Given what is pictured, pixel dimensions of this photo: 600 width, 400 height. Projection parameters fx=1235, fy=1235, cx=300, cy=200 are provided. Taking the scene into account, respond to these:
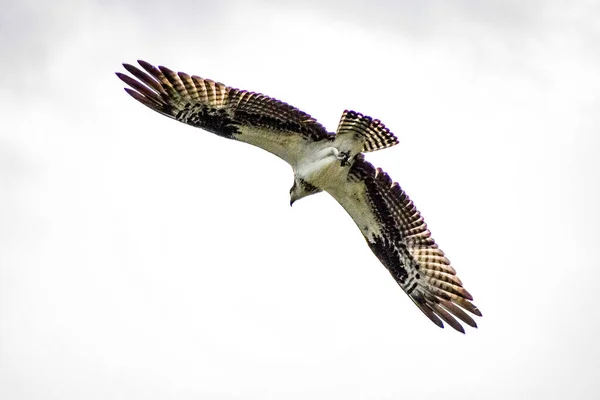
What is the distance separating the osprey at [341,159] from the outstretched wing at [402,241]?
0.01 meters

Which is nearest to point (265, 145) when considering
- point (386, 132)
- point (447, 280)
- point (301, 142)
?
point (301, 142)

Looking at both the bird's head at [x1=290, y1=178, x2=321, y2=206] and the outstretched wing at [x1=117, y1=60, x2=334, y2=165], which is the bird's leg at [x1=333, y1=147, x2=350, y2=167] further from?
the bird's head at [x1=290, y1=178, x2=321, y2=206]

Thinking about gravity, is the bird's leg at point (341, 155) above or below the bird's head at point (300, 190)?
above

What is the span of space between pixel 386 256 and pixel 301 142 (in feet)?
7.85

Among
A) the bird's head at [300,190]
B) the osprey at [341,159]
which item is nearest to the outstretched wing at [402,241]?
the osprey at [341,159]

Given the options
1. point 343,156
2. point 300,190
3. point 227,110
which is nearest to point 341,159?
point 343,156

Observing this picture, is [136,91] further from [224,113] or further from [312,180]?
[312,180]

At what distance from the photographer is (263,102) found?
17188mm

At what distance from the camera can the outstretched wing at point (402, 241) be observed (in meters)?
18.0

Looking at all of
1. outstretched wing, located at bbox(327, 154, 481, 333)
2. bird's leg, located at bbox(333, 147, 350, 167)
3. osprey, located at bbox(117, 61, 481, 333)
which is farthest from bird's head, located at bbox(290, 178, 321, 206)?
bird's leg, located at bbox(333, 147, 350, 167)

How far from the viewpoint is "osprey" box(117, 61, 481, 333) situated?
17.3 m

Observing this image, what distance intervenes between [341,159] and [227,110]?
69.1 inches

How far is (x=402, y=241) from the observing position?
18.5m

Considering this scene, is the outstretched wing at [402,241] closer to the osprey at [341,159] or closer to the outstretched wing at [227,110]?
the osprey at [341,159]
